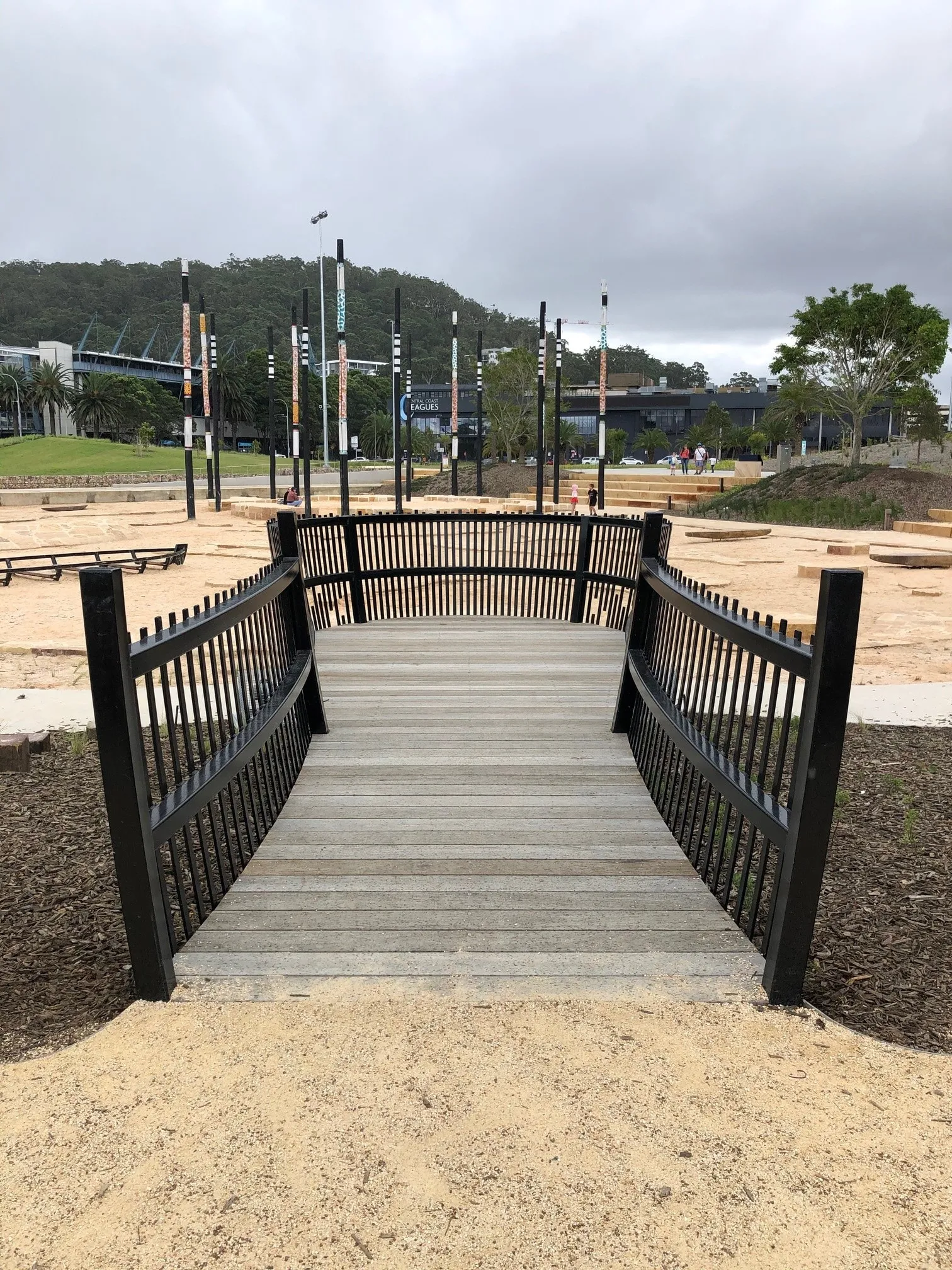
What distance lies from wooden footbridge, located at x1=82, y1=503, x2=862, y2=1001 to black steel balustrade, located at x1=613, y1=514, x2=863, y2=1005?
0.01m

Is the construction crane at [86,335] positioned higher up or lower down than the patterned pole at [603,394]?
higher up

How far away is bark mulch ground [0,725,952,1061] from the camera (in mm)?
2910

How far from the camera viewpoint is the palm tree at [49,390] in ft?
292

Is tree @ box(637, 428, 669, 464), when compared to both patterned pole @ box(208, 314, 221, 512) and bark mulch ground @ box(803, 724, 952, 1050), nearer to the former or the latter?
patterned pole @ box(208, 314, 221, 512)

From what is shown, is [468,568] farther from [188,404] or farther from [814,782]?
[188,404]

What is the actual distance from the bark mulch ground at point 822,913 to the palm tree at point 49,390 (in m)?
94.0

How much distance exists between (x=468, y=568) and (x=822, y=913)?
6.55 m

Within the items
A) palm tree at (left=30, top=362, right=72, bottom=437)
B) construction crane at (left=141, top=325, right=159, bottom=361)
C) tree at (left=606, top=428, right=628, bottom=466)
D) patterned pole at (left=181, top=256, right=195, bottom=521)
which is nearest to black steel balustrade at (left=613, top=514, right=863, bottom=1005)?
patterned pole at (left=181, top=256, right=195, bottom=521)

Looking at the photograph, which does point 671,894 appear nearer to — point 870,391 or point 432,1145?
point 432,1145

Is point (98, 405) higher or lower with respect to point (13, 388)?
lower

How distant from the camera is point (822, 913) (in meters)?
3.60

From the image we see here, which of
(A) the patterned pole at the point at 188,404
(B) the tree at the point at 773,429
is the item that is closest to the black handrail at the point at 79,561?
(A) the patterned pole at the point at 188,404

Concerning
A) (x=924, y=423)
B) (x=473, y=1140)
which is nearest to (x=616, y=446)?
(x=924, y=423)

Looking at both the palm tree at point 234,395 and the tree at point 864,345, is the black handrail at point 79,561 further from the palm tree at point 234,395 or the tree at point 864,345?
the palm tree at point 234,395
